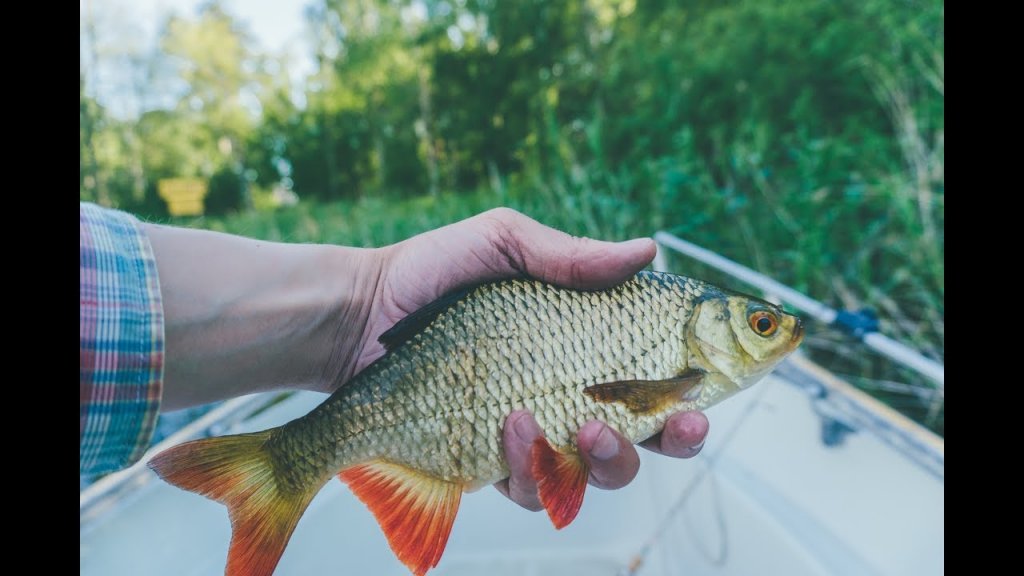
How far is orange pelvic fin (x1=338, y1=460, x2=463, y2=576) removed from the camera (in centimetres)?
102

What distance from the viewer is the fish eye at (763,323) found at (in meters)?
1.05

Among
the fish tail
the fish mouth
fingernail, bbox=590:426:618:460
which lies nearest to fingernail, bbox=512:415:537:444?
fingernail, bbox=590:426:618:460

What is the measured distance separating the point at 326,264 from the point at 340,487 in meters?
1.03

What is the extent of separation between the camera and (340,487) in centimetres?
210

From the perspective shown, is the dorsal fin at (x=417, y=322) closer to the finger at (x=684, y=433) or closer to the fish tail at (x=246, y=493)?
the fish tail at (x=246, y=493)

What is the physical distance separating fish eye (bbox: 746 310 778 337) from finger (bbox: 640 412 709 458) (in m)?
0.17

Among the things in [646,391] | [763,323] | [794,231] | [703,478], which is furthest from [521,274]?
[794,231]

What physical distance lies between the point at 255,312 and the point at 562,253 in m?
0.62

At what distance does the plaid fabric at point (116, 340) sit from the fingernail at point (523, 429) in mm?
563

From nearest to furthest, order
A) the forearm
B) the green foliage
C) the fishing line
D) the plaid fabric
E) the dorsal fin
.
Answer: the plaid fabric < the dorsal fin < the forearm < the fishing line < the green foliage

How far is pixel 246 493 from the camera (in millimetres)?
969

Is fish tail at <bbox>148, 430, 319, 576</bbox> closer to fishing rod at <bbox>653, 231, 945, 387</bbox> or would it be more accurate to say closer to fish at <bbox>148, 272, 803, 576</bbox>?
fish at <bbox>148, 272, 803, 576</bbox>
